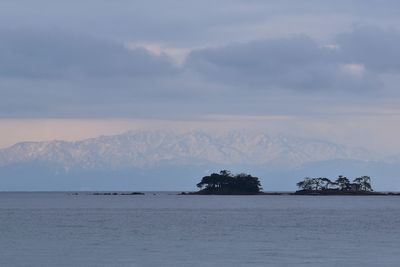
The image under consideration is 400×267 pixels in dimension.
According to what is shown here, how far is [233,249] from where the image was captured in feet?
248

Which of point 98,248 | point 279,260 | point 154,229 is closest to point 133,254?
point 98,248

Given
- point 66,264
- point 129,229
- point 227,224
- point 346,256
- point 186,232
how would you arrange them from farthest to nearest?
point 227,224, point 129,229, point 186,232, point 346,256, point 66,264

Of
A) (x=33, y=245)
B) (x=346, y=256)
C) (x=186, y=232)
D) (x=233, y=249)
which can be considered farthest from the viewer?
(x=186, y=232)

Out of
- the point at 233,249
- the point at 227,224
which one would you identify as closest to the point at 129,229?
the point at 227,224

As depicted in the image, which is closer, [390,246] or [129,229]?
[390,246]

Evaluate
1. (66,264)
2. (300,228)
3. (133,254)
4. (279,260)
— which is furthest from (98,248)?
(300,228)

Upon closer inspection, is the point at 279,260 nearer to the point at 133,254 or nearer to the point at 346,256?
the point at 346,256

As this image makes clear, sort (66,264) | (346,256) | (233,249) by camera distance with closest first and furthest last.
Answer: (66,264) < (346,256) < (233,249)

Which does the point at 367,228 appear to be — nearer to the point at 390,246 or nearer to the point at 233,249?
the point at 390,246

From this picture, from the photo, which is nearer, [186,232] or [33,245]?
[33,245]

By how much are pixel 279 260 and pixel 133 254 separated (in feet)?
39.7

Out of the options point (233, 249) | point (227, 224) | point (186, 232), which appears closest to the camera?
point (233, 249)

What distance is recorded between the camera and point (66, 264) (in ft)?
212

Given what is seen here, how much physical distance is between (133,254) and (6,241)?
63.1ft
